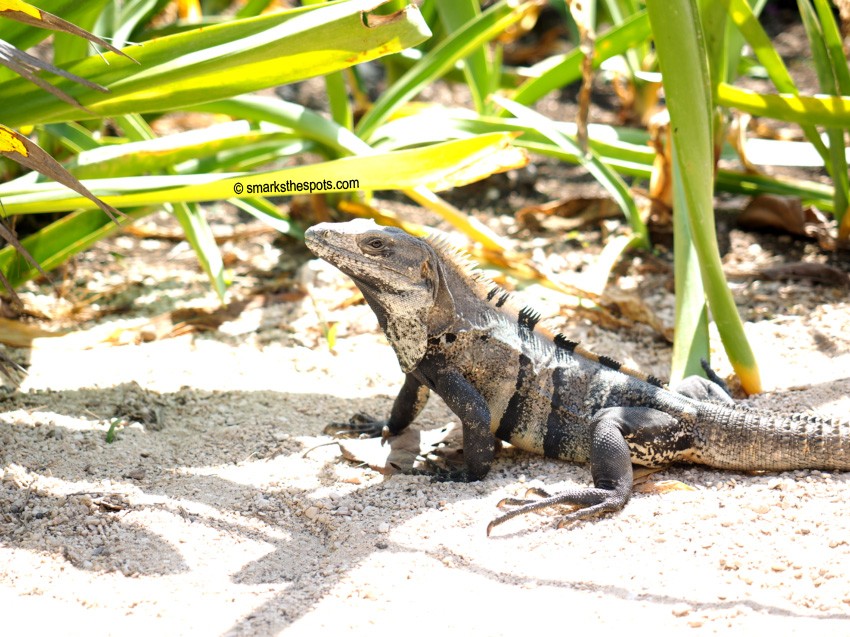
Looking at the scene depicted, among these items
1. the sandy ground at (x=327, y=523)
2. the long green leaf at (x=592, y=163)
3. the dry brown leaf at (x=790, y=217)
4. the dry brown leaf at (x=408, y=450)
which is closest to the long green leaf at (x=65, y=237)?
the sandy ground at (x=327, y=523)

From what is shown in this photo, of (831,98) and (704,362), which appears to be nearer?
(704,362)

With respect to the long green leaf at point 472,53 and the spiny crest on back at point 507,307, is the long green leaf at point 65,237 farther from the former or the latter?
the long green leaf at point 472,53

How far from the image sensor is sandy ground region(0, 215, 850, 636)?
8.43 feet

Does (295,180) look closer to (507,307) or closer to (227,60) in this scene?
(227,60)

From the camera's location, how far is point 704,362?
4.12 metres

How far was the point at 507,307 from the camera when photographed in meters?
3.90

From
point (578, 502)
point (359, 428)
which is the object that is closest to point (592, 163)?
point (359, 428)

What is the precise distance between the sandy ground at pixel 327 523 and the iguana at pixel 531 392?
11 centimetres

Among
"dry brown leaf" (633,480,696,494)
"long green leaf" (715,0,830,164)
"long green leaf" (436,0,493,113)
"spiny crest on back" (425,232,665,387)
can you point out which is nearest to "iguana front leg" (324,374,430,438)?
"spiny crest on back" (425,232,665,387)

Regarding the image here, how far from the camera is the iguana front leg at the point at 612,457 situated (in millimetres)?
3293

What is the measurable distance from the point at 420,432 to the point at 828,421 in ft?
5.71

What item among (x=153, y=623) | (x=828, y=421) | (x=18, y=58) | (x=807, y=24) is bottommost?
(x=153, y=623)

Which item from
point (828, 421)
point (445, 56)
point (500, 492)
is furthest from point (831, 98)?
point (500, 492)

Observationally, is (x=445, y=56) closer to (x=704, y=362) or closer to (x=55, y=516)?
(x=704, y=362)
